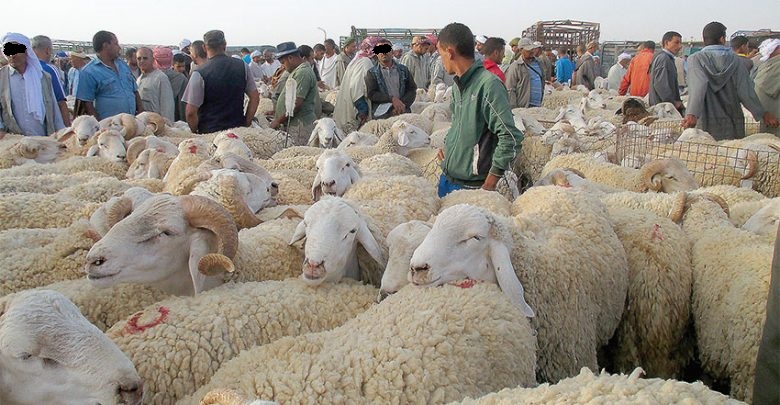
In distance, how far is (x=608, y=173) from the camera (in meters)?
5.86

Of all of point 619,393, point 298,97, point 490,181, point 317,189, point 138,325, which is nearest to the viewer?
point 619,393

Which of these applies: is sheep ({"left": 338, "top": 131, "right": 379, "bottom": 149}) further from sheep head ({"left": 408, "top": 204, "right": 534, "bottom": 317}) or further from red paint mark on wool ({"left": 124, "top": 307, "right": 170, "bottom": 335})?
red paint mark on wool ({"left": 124, "top": 307, "right": 170, "bottom": 335})

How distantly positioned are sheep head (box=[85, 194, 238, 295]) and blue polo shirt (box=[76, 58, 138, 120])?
5.03m

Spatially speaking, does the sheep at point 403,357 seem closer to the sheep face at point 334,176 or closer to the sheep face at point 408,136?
the sheep face at point 334,176

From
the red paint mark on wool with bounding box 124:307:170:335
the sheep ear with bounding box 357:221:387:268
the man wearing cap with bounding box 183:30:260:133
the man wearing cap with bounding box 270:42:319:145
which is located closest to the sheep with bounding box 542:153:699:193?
the sheep ear with bounding box 357:221:387:268

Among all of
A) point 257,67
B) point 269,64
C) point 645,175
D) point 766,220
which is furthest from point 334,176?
point 269,64

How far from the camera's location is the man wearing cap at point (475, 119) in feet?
13.0

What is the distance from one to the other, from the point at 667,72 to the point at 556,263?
7.57 m

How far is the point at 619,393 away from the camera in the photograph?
152 centimetres

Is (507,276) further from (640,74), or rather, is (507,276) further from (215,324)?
(640,74)

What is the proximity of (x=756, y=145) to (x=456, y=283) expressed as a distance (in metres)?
4.48

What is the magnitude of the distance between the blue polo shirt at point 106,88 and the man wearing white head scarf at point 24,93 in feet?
1.35

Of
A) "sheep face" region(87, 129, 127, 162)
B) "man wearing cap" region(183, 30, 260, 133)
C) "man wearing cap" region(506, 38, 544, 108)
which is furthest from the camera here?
"man wearing cap" region(506, 38, 544, 108)

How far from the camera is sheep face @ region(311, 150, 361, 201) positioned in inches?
178
